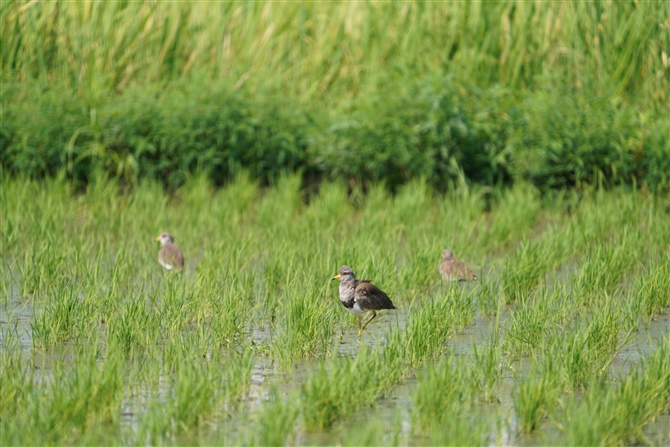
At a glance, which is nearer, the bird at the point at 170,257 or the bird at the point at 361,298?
the bird at the point at 361,298

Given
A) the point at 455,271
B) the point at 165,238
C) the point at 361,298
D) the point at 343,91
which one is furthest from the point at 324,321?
the point at 343,91

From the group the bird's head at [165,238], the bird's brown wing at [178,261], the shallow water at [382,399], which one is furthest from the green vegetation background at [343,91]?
the shallow water at [382,399]

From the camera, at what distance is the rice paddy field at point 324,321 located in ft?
14.6

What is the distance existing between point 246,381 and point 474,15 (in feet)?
22.5

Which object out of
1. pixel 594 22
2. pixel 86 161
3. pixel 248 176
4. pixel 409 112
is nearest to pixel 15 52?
pixel 86 161

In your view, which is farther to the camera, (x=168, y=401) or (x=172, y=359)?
(x=172, y=359)

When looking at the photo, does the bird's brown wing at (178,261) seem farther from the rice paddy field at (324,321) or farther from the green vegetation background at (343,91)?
the green vegetation background at (343,91)

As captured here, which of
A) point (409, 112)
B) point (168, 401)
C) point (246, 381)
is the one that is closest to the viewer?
point (168, 401)

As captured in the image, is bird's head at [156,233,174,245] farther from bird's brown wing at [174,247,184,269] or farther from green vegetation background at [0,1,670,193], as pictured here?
green vegetation background at [0,1,670,193]

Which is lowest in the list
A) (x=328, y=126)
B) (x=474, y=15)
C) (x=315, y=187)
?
(x=315, y=187)

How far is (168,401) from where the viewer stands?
456cm

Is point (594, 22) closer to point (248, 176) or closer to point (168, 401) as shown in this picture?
point (248, 176)

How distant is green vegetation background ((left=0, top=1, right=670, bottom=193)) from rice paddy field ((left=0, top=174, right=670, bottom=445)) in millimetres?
338

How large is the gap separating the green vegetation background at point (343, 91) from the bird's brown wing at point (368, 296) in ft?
13.3
